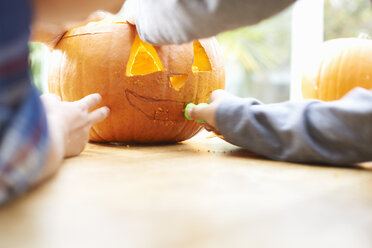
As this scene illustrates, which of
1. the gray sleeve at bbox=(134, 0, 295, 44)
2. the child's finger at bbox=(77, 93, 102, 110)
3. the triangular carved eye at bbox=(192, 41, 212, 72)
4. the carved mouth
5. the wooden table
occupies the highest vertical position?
the gray sleeve at bbox=(134, 0, 295, 44)

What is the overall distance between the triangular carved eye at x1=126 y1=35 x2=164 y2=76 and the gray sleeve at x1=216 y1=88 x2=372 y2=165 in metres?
0.26

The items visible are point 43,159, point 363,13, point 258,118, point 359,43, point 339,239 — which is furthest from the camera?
point 363,13

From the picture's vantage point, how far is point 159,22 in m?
0.73

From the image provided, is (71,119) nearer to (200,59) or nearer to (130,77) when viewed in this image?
(130,77)

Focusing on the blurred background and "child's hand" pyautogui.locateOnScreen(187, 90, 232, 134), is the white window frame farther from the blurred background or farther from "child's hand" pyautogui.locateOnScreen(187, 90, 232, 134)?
"child's hand" pyautogui.locateOnScreen(187, 90, 232, 134)

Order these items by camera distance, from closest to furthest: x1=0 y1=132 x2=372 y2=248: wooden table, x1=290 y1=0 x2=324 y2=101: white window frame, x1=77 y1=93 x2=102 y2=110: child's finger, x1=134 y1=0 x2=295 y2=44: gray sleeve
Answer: x1=0 y1=132 x2=372 y2=248: wooden table, x1=134 y1=0 x2=295 y2=44: gray sleeve, x1=77 y1=93 x2=102 y2=110: child's finger, x1=290 y1=0 x2=324 y2=101: white window frame

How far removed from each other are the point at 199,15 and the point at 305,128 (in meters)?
0.32

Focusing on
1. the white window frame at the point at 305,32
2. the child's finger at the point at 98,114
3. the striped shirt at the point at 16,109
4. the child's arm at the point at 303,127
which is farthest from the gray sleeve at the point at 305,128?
the white window frame at the point at 305,32

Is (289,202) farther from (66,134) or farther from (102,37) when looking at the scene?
(102,37)

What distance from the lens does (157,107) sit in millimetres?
955

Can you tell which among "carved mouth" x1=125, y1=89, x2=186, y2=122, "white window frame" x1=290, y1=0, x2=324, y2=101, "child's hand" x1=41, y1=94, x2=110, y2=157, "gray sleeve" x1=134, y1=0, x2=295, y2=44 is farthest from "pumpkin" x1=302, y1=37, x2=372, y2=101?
"child's hand" x1=41, y1=94, x2=110, y2=157

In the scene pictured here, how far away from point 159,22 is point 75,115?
0.88 feet

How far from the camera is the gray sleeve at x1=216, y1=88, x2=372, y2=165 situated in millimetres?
689

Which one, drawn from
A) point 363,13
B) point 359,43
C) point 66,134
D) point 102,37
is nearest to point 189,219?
A: point 66,134
